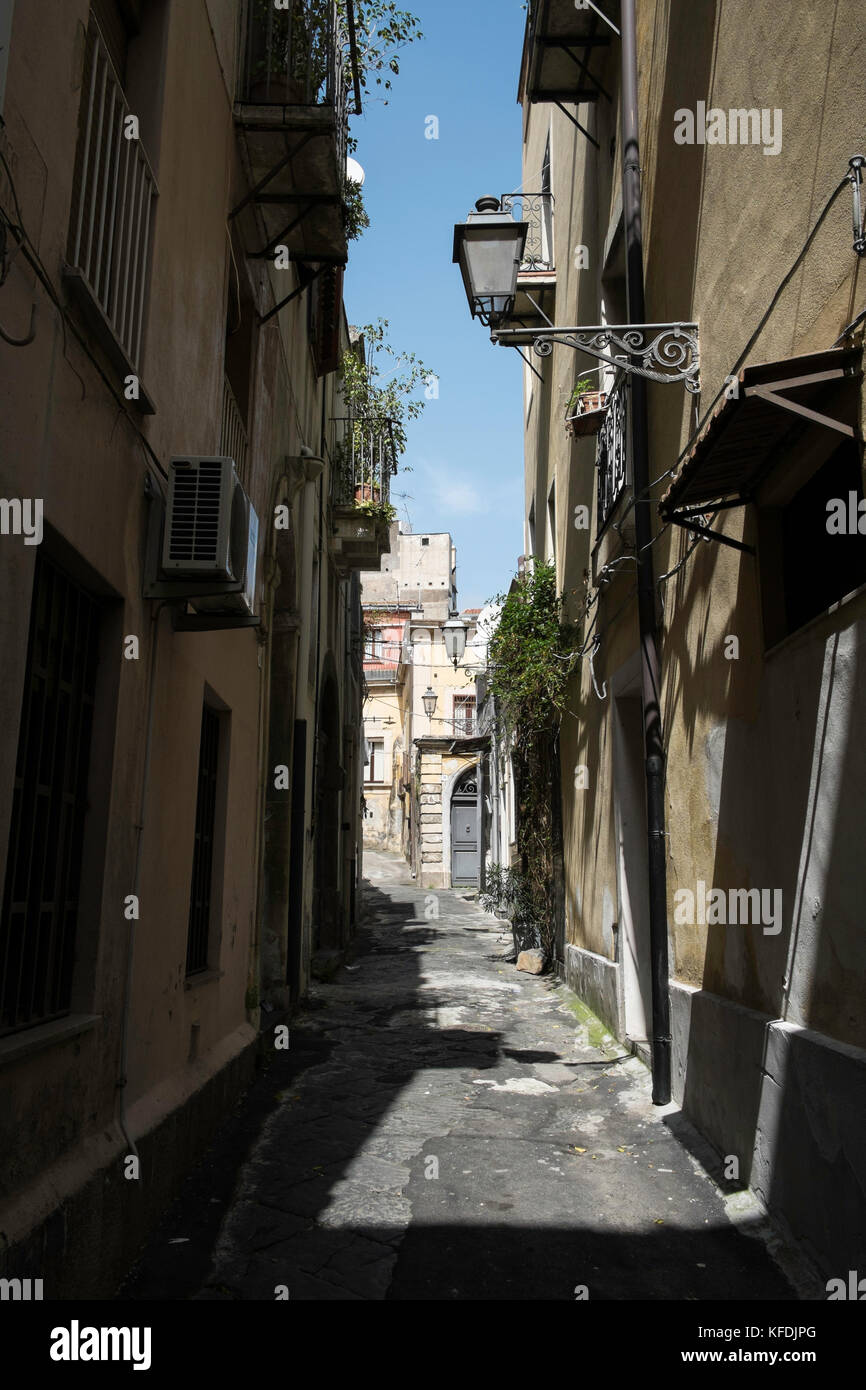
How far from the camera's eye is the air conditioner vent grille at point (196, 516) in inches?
163

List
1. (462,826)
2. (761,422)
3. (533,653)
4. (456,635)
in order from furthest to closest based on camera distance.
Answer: (462,826) → (456,635) → (533,653) → (761,422)

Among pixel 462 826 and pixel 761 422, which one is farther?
pixel 462 826

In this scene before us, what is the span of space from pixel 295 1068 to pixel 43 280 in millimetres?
5346

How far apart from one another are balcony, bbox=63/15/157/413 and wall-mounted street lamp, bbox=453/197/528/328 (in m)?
2.06

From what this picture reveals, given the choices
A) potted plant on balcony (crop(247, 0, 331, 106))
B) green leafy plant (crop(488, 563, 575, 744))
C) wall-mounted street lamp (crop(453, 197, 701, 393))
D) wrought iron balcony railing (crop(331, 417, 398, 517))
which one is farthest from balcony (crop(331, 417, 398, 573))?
wall-mounted street lamp (crop(453, 197, 701, 393))

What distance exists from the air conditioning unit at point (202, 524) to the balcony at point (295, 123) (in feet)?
8.92

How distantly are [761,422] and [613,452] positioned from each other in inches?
154

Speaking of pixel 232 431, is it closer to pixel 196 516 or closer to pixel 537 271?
pixel 196 516

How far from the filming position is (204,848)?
5902 mm

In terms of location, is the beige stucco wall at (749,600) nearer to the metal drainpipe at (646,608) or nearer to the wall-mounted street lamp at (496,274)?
the metal drainpipe at (646,608)

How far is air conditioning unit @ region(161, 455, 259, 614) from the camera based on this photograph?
4.12 metres

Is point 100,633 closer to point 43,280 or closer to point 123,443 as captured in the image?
point 123,443

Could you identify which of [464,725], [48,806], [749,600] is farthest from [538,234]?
[464,725]

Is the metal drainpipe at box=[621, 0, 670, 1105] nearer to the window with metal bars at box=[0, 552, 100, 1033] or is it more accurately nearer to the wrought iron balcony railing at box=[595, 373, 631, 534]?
the wrought iron balcony railing at box=[595, 373, 631, 534]
